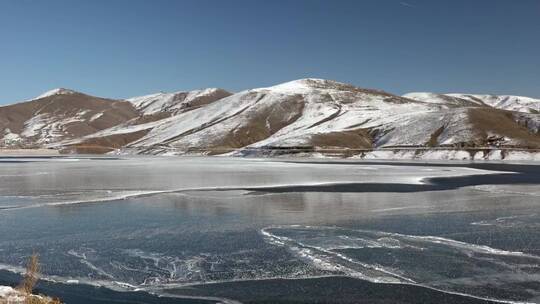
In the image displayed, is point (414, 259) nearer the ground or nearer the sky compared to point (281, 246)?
nearer the ground

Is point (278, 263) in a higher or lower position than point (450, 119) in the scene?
lower

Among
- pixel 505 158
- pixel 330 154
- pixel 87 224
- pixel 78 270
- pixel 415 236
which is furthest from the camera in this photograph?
pixel 330 154

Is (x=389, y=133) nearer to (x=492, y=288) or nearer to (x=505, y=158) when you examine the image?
(x=505, y=158)

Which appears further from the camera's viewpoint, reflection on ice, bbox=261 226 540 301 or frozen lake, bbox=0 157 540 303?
reflection on ice, bbox=261 226 540 301

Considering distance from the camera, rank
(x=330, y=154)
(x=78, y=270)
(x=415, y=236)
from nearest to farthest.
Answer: (x=78, y=270)
(x=415, y=236)
(x=330, y=154)

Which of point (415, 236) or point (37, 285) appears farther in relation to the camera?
point (415, 236)

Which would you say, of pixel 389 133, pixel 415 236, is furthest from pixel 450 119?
pixel 415 236

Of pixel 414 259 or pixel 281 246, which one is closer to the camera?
pixel 414 259

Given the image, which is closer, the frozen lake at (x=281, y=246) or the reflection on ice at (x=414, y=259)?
the frozen lake at (x=281, y=246)
